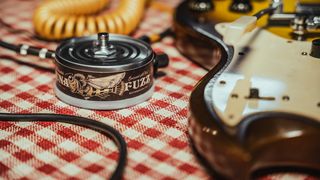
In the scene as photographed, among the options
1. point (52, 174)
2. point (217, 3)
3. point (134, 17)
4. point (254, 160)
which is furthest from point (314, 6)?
point (52, 174)

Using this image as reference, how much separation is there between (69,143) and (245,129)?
8.9 inches

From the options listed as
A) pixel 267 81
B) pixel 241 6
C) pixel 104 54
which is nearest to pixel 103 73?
pixel 104 54

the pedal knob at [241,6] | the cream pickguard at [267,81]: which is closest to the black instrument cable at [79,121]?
the cream pickguard at [267,81]

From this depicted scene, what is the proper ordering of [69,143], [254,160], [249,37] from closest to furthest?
[254,160]
[69,143]
[249,37]

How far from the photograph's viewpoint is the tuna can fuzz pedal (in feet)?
1.94

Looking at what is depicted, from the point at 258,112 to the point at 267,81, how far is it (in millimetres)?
81

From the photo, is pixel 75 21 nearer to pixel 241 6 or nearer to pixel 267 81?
pixel 241 6

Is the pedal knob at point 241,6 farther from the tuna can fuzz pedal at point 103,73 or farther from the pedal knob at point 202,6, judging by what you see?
the tuna can fuzz pedal at point 103,73

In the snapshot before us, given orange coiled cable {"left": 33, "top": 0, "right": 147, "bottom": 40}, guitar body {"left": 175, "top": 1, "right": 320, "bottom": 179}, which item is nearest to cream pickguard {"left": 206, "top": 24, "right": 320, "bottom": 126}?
guitar body {"left": 175, "top": 1, "right": 320, "bottom": 179}

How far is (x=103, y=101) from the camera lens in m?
0.62

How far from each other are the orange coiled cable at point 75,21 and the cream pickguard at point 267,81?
27 centimetres

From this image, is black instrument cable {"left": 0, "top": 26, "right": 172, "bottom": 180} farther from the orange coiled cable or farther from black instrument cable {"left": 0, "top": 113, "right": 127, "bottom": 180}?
the orange coiled cable

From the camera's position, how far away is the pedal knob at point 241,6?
0.80 metres

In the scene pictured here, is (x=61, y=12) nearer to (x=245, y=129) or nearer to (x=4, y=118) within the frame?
(x=4, y=118)
